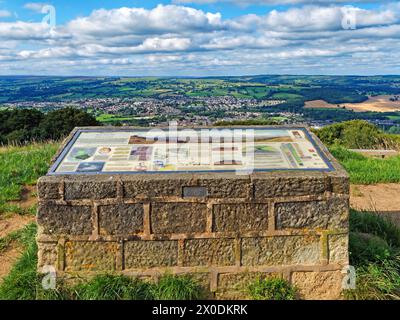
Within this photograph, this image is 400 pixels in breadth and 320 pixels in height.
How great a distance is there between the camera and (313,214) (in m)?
3.79

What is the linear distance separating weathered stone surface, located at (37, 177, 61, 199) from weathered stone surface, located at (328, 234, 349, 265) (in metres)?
2.34

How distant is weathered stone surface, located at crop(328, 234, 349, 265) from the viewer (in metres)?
3.84

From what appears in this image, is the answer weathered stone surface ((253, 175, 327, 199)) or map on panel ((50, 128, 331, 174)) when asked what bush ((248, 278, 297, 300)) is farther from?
map on panel ((50, 128, 331, 174))

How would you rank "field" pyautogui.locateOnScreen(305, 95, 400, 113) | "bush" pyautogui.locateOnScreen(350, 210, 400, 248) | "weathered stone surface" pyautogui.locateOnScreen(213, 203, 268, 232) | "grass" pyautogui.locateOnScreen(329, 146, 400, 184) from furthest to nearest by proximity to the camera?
1. "field" pyautogui.locateOnScreen(305, 95, 400, 113)
2. "grass" pyautogui.locateOnScreen(329, 146, 400, 184)
3. "bush" pyautogui.locateOnScreen(350, 210, 400, 248)
4. "weathered stone surface" pyautogui.locateOnScreen(213, 203, 268, 232)

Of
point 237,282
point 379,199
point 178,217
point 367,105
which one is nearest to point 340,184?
point 237,282

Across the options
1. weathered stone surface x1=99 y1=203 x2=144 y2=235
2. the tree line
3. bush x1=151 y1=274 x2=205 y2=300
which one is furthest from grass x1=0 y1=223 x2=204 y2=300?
the tree line

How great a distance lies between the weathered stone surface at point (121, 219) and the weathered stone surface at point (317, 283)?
57.2 inches

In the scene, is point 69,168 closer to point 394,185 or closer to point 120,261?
point 120,261

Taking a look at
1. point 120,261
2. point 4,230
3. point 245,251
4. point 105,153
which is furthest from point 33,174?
point 245,251

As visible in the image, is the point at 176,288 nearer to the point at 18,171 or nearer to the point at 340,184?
the point at 340,184

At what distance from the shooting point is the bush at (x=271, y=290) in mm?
3734

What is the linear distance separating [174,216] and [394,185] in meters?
5.70

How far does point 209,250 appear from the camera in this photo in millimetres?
3793

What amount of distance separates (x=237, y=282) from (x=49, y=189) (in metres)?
1.78
